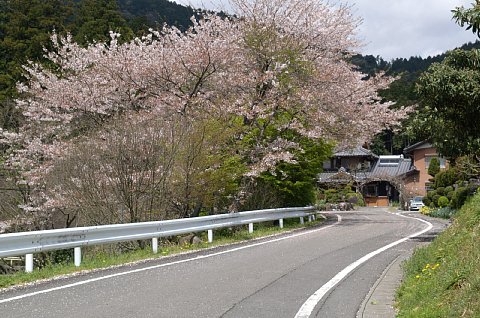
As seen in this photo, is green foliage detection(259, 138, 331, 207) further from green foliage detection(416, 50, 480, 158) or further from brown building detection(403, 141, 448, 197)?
brown building detection(403, 141, 448, 197)

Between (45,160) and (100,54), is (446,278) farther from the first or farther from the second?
(100,54)

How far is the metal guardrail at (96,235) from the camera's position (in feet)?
31.6

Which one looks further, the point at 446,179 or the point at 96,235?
the point at 446,179

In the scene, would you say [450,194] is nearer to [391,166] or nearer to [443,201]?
[443,201]

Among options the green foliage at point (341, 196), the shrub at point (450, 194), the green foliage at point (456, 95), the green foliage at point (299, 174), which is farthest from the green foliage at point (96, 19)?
the green foliage at point (456, 95)

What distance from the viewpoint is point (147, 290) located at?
815cm

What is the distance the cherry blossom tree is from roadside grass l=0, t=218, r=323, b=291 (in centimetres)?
321

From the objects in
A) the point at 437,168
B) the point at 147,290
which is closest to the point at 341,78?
the point at 147,290

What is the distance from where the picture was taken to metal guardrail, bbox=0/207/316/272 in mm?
9617

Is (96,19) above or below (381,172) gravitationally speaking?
above

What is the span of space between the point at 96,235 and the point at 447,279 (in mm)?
7205

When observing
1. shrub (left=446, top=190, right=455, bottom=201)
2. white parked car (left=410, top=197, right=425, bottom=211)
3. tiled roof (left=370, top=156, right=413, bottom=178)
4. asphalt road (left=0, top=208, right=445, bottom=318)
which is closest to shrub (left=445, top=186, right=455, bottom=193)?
shrub (left=446, top=190, right=455, bottom=201)

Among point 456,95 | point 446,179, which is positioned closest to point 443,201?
point 446,179

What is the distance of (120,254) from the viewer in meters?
13.4
